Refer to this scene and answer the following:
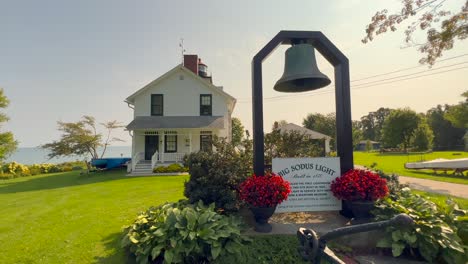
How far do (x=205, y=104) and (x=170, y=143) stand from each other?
395cm

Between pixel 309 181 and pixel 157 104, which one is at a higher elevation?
pixel 157 104

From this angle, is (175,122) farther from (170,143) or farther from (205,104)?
(205,104)

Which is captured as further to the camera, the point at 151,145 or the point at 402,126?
the point at 402,126

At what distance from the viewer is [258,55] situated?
14.4 feet

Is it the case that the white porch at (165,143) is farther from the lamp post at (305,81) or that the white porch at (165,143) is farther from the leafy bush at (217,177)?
the lamp post at (305,81)

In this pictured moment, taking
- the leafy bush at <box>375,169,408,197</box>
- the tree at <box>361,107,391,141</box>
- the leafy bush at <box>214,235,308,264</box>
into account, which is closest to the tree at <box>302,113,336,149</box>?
the leafy bush at <box>375,169,408,197</box>

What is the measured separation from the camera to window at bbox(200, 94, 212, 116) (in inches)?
707

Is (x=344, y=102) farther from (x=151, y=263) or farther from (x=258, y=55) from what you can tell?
(x=151, y=263)

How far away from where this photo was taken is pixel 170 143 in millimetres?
17609

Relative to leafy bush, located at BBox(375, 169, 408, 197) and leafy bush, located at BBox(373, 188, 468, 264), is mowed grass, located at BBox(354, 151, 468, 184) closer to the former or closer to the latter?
leafy bush, located at BBox(375, 169, 408, 197)

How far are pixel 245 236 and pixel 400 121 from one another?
46853mm

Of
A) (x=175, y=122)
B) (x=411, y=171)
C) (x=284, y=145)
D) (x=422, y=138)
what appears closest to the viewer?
(x=284, y=145)

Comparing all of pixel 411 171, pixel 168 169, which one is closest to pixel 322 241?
pixel 168 169

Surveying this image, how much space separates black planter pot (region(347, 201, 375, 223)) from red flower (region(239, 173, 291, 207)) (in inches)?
45.9
